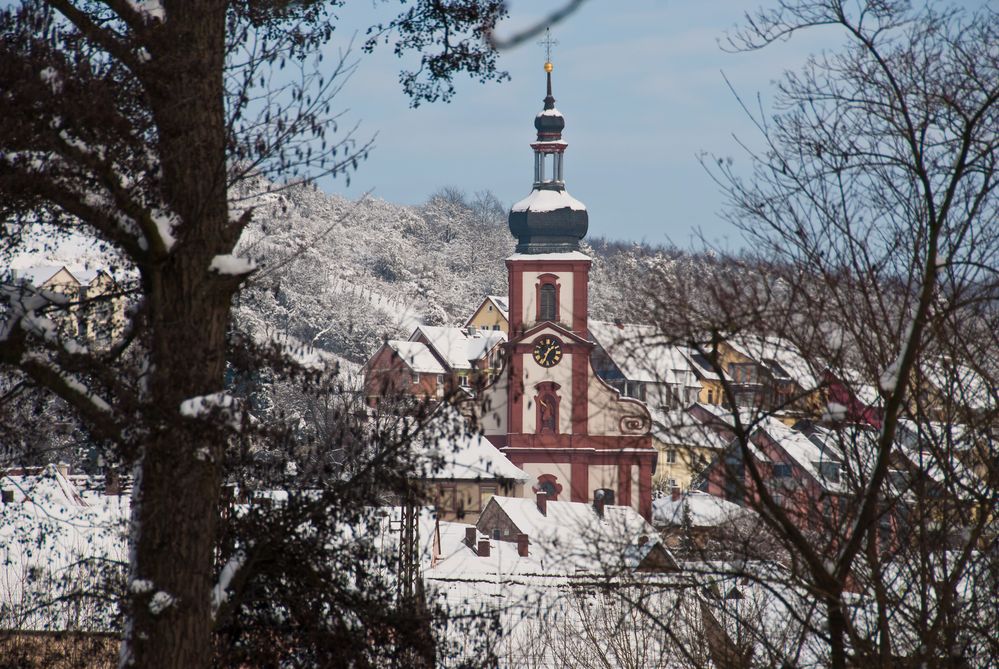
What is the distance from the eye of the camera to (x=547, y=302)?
5956 cm

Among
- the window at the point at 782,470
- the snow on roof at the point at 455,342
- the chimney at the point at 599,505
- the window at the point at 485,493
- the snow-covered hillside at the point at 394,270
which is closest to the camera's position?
the chimney at the point at 599,505

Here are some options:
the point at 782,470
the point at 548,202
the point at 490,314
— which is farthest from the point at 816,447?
the point at 490,314

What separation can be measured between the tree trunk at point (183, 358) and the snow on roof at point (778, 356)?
3.42 m

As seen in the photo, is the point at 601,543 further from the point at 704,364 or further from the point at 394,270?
the point at 394,270

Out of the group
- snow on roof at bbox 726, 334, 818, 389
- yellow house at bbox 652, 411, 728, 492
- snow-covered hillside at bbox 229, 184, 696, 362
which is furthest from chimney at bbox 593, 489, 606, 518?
snow-covered hillside at bbox 229, 184, 696, 362

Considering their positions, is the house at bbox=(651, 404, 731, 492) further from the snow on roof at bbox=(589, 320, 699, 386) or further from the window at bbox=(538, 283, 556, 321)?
the window at bbox=(538, 283, 556, 321)

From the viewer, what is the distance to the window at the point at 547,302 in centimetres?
5903

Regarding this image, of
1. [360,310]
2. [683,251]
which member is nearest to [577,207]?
[360,310]

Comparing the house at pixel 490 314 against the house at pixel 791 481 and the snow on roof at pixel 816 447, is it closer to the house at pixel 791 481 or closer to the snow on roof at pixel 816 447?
the snow on roof at pixel 816 447

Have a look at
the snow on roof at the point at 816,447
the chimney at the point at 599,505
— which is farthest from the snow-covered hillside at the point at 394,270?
the snow on roof at the point at 816,447

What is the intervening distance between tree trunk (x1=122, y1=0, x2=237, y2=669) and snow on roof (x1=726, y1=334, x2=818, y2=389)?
3.42 meters

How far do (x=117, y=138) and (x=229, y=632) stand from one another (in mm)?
2943

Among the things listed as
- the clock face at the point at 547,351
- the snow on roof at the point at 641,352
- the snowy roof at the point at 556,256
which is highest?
the snowy roof at the point at 556,256

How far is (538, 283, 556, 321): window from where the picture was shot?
59031mm
